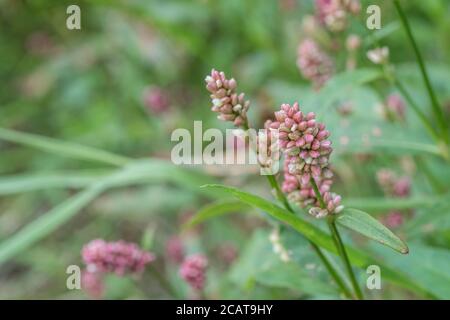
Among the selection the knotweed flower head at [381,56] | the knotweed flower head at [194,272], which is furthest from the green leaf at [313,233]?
the knotweed flower head at [381,56]

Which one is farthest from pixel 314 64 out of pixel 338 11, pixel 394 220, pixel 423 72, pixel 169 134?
pixel 169 134

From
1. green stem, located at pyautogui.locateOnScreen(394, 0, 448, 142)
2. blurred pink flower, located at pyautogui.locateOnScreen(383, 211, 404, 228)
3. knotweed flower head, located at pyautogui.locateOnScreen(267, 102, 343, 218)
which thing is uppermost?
green stem, located at pyautogui.locateOnScreen(394, 0, 448, 142)

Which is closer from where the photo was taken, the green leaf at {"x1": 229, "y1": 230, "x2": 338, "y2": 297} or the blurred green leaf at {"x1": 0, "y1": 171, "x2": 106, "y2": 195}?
the green leaf at {"x1": 229, "y1": 230, "x2": 338, "y2": 297}

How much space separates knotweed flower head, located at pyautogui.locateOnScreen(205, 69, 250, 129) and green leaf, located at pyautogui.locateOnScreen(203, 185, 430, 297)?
118mm

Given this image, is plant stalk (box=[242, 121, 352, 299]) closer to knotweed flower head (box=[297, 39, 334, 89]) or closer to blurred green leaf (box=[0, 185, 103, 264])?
knotweed flower head (box=[297, 39, 334, 89])

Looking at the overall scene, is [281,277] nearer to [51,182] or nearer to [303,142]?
[303,142]

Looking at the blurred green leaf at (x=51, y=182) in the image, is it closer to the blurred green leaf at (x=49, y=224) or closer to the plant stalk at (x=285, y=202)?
the blurred green leaf at (x=49, y=224)

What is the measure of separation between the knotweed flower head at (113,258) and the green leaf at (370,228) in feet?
1.73

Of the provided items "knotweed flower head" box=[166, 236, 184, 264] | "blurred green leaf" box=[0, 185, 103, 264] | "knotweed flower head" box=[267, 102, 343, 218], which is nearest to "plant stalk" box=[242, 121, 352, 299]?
Result: "knotweed flower head" box=[267, 102, 343, 218]

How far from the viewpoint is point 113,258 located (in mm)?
1382

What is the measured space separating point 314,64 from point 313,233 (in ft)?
1.76

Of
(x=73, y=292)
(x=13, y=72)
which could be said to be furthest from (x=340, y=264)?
(x=13, y=72)

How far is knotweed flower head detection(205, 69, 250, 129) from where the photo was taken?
1033 mm

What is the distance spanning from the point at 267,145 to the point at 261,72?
5.97ft
